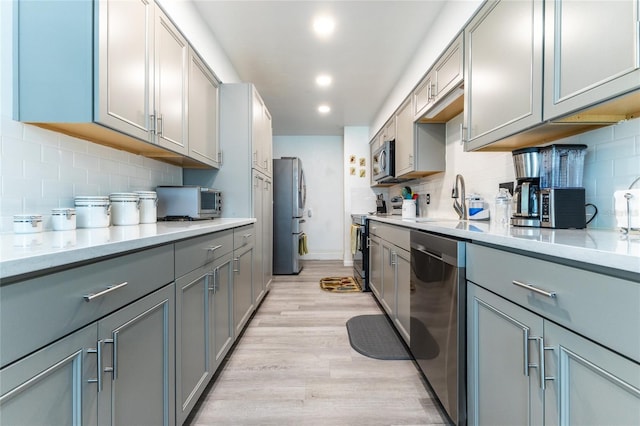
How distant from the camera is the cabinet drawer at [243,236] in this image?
7.00ft

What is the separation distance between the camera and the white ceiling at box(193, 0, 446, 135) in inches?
90.9

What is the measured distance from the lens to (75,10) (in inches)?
47.6

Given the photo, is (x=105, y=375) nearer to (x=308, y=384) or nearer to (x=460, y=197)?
(x=308, y=384)

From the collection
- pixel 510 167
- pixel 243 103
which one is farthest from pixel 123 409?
pixel 243 103

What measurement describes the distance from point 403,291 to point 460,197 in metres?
1.03

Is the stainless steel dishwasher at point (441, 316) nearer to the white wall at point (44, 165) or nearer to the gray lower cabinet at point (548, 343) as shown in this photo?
the gray lower cabinet at point (548, 343)

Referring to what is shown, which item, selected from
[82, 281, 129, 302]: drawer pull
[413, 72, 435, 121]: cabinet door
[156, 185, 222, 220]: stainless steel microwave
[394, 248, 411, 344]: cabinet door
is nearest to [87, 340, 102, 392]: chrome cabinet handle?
[82, 281, 129, 302]: drawer pull

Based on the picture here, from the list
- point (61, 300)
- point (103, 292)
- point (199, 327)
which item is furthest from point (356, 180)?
point (61, 300)

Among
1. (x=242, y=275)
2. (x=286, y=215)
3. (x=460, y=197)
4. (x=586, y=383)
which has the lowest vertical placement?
(x=242, y=275)

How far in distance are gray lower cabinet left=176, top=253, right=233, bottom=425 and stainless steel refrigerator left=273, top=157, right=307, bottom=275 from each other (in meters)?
2.66

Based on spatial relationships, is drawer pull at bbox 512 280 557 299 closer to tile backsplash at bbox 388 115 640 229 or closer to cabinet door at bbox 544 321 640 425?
cabinet door at bbox 544 321 640 425

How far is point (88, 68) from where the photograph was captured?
1.23 metres

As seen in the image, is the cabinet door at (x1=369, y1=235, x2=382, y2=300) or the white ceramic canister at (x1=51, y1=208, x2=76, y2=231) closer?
the white ceramic canister at (x1=51, y1=208, x2=76, y2=231)

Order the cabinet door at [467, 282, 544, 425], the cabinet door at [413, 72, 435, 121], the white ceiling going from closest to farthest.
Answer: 1. the cabinet door at [467, 282, 544, 425]
2. the white ceiling
3. the cabinet door at [413, 72, 435, 121]
